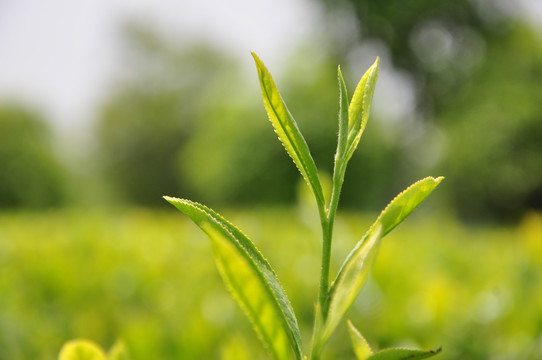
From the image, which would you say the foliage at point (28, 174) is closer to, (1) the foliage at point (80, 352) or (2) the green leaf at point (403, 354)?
(1) the foliage at point (80, 352)

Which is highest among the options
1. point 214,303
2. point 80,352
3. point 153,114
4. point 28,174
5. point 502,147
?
point 80,352

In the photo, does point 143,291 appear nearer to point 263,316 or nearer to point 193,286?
point 193,286

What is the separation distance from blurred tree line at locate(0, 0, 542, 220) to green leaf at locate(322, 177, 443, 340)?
10.3 meters

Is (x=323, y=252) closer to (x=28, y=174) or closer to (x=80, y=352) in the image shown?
(x=80, y=352)

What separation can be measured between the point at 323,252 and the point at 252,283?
36mm

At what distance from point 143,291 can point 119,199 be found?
2148 cm

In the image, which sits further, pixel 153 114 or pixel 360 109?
pixel 153 114

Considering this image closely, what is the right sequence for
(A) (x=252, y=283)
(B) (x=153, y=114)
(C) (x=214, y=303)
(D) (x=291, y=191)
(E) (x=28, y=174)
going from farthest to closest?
(B) (x=153, y=114) → (E) (x=28, y=174) → (D) (x=291, y=191) → (C) (x=214, y=303) → (A) (x=252, y=283)

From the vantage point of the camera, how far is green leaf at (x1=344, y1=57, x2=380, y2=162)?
296mm

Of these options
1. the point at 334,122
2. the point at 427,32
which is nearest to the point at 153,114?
the point at 427,32

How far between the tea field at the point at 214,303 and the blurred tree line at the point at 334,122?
9.17 meters

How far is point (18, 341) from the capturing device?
72cm

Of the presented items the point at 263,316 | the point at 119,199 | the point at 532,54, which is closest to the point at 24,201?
the point at 119,199

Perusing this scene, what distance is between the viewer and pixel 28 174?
14.5 meters
